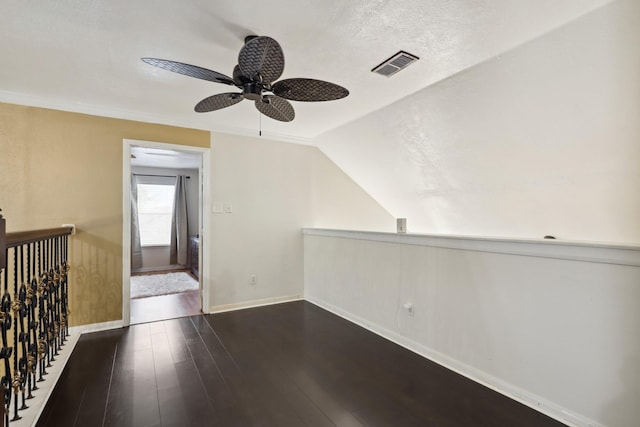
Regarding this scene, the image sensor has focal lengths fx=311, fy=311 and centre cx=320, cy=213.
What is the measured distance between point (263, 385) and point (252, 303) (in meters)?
1.88

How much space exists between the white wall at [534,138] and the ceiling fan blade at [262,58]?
3.87 feet

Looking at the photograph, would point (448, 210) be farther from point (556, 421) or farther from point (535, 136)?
point (556, 421)

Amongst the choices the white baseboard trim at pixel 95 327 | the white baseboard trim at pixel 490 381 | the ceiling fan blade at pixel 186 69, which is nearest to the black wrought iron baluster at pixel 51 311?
the white baseboard trim at pixel 95 327

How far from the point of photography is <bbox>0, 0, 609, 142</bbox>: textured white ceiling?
5.41ft

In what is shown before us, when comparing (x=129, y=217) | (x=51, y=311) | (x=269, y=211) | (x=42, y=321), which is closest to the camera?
(x=42, y=321)

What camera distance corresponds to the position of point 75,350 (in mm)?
2654

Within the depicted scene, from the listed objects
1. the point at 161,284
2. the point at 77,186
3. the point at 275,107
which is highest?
the point at 275,107

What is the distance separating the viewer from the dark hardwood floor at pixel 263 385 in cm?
178

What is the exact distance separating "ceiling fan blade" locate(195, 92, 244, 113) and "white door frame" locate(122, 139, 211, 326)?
145 centimetres

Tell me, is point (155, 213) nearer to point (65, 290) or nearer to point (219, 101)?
point (65, 290)

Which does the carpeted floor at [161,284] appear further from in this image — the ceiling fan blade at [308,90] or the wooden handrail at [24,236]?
the ceiling fan blade at [308,90]

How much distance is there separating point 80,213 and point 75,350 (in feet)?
4.18

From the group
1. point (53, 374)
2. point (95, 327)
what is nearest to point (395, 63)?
point (53, 374)

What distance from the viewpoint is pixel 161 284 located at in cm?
538
